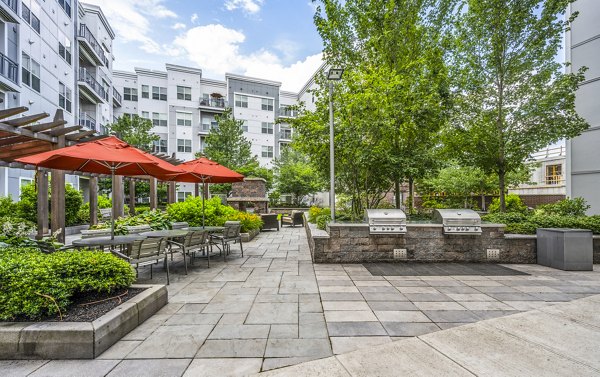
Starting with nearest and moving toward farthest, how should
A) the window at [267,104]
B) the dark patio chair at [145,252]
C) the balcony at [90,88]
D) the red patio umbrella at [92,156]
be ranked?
the red patio umbrella at [92,156]
the dark patio chair at [145,252]
the balcony at [90,88]
the window at [267,104]

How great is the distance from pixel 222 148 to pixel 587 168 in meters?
21.7

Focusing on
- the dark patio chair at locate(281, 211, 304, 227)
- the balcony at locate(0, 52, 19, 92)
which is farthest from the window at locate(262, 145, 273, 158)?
the balcony at locate(0, 52, 19, 92)

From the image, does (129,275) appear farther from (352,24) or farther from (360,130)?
(352,24)

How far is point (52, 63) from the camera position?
53.4 ft

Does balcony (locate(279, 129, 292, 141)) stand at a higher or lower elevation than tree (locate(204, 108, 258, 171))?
higher

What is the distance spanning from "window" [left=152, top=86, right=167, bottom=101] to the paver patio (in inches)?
1120

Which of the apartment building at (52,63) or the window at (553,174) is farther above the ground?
the apartment building at (52,63)

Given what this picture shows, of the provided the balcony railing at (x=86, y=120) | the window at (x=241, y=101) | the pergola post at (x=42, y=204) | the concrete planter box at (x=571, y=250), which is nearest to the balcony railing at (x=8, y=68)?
the balcony railing at (x=86, y=120)

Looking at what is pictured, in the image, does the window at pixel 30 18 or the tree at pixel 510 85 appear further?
the window at pixel 30 18

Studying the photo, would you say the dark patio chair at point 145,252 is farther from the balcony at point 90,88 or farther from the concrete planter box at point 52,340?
the balcony at point 90,88

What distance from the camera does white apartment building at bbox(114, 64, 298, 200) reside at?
→ 98.0 feet

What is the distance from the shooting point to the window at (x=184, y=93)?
30.4 meters

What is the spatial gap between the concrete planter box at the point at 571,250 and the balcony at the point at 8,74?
1960 cm

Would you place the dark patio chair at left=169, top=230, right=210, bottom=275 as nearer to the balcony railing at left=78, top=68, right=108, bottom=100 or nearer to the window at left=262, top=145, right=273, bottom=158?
the balcony railing at left=78, top=68, right=108, bottom=100
